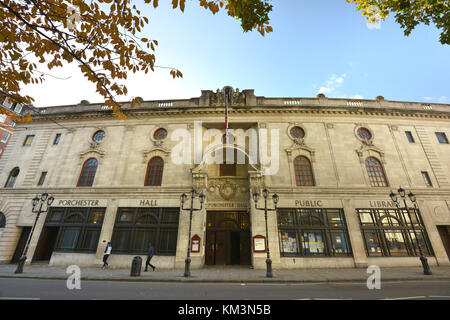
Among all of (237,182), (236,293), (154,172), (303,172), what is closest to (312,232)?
(303,172)

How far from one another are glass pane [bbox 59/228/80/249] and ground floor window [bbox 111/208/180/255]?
3517mm

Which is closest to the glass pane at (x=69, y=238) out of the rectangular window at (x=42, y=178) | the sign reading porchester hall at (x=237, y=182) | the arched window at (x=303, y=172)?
the sign reading porchester hall at (x=237, y=182)

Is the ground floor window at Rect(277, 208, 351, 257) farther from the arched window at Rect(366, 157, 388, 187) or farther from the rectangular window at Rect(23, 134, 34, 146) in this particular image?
the rectangular window at Rect(23, 134, 34, 146)

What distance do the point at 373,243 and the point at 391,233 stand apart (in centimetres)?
191

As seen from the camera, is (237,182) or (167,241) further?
(237,182)

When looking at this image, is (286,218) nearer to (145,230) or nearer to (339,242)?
(339,242)

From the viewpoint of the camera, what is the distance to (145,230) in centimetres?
1585

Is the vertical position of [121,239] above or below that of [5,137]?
below

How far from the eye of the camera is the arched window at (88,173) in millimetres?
17891

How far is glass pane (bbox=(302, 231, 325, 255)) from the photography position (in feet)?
48.5

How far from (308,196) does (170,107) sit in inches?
650

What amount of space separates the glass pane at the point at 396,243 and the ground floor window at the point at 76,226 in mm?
24756

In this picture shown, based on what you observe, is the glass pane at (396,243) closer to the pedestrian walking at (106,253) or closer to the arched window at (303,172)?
the arched window at (303,172)
